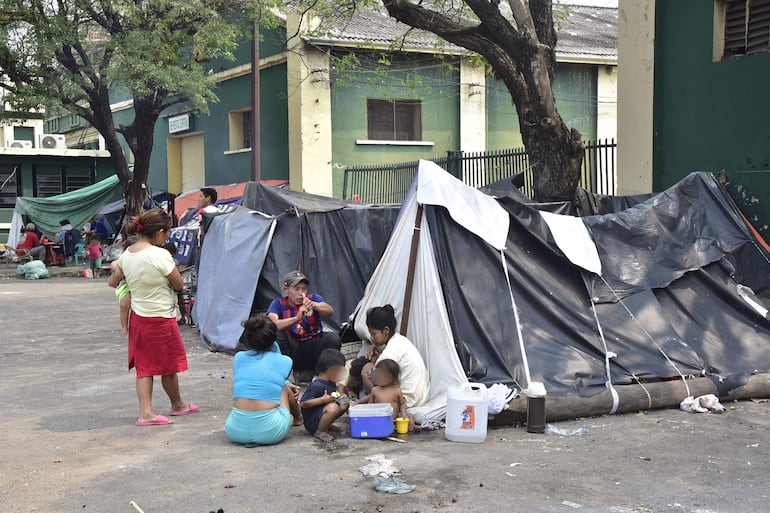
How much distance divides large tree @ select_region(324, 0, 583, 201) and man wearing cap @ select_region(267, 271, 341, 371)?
10.9 feet

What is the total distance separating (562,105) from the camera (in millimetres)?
22422

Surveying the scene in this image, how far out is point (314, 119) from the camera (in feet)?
65.5

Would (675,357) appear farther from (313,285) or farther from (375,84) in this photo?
(375,84)

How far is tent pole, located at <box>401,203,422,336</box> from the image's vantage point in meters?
7.39

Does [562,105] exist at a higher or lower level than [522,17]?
higher

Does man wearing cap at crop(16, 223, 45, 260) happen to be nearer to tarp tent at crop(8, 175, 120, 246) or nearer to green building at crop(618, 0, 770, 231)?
tarp tent at crop(8, 175, 120, 246)

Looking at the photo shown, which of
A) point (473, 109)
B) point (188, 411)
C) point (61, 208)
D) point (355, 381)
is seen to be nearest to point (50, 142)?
point (61, 208)

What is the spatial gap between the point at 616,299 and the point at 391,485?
3520 millimetres

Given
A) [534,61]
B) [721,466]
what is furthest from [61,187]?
[721,466]

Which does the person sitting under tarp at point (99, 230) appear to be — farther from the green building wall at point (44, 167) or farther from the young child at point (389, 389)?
the young child at point (389, 389)

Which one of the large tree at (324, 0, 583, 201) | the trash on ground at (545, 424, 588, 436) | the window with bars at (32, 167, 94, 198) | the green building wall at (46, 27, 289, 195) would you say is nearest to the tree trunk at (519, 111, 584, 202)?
the large tree at (324, 0, 583, 201)

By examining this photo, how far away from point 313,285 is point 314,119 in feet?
34.5

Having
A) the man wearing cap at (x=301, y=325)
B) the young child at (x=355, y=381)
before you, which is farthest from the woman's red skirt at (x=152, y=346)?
the young child at (x=355, y=381)

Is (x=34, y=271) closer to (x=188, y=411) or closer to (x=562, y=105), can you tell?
(x=562, y=105)
